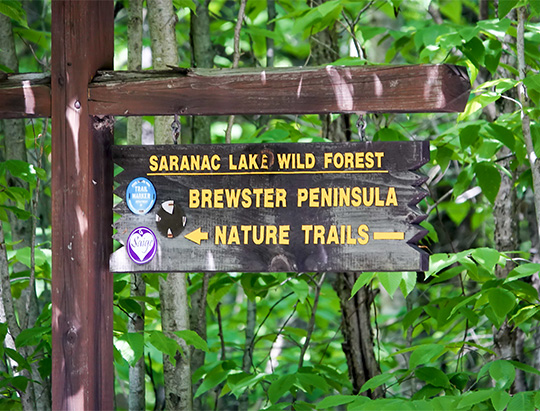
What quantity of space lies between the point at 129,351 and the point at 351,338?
4.96ft

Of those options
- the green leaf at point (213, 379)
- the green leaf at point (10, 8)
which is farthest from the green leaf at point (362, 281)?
the green leaf at point (10, 8)

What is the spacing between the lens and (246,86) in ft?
6.70

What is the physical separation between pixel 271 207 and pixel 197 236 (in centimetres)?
25

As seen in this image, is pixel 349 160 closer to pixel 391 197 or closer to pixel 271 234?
pixel 391 197

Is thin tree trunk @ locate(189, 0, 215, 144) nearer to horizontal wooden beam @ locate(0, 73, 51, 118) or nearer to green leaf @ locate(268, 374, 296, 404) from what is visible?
green leaf @ locate(268, 374, 296, 404)

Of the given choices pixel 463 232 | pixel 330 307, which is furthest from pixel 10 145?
pixel 463 232

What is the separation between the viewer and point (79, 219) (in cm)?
206

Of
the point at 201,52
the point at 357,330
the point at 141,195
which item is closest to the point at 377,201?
the point at 141,195

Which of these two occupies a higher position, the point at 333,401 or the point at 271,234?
the point at 271,234

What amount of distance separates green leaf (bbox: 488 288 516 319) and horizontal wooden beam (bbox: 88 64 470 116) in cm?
79

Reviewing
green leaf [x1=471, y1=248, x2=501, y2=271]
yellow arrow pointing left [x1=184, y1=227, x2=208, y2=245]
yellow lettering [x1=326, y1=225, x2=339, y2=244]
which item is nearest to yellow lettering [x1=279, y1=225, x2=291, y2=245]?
yellow lettering [x1=326, y1=225, x2=339, y2=244]

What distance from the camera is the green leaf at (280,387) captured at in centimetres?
273

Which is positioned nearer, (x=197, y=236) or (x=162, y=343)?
(x=197, y=236)

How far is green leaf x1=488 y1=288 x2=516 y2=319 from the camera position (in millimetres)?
2348
